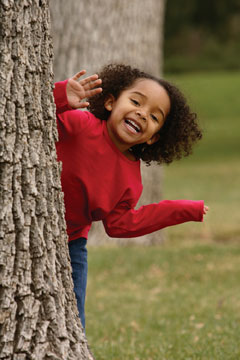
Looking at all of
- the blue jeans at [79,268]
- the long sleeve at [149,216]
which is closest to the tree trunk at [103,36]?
the blue jeans at [79,268]

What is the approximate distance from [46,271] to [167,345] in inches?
81.1

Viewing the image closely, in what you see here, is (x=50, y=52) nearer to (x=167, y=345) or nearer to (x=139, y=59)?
(x=167, y=345)

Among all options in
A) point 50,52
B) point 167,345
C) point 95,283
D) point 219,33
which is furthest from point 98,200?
point 219,33

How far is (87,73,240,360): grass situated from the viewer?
180 inches

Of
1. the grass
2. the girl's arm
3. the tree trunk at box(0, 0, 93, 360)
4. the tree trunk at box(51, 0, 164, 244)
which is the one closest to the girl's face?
the girl's arm

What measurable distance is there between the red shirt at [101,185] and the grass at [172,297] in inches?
26.8

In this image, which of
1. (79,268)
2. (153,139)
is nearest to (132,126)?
(153,139)

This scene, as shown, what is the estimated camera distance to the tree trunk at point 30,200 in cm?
265

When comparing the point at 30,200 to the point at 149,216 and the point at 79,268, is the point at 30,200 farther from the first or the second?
the point at 79,268

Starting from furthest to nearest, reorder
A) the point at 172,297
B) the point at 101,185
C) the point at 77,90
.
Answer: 1. the point at 172,297
2. the point at 101,185
3. the point at 77,90

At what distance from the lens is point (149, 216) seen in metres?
3.41

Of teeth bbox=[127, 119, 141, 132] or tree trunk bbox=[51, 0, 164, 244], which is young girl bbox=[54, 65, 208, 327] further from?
tree trunk bbox=[51, 0, 164, 244]

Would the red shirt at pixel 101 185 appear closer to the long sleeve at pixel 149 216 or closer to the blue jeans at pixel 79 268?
the long sleeve at pixel 149 216

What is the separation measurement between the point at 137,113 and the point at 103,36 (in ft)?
16.9
